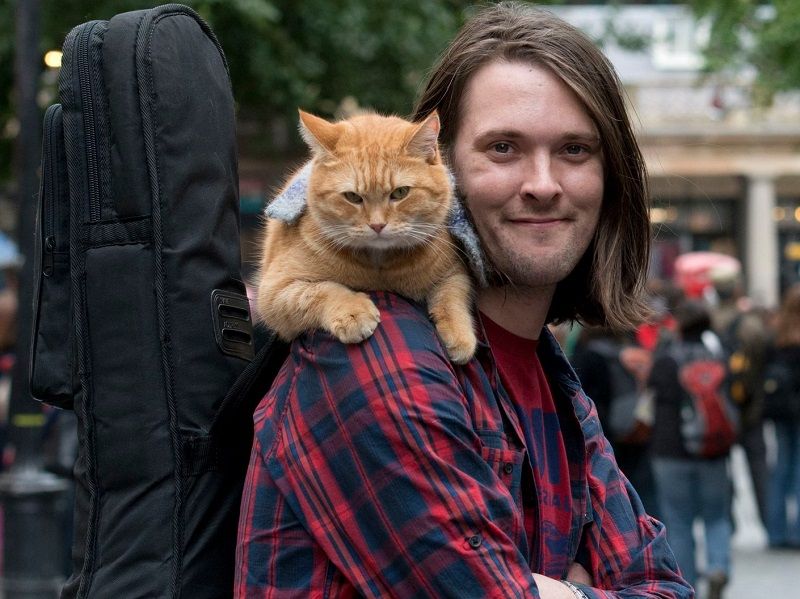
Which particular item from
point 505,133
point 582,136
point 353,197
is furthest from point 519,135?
point 353,197

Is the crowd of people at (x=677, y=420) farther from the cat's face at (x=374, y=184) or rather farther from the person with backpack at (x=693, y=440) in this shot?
the cat's face at (x=374, y=184)

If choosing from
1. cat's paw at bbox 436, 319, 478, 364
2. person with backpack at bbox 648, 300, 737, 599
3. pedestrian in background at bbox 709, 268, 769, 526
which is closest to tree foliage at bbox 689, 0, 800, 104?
pedestrian in background at bbox 709, 268, 769, 526

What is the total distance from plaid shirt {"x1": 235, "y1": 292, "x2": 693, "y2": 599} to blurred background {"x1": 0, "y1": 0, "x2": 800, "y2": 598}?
1.18 m

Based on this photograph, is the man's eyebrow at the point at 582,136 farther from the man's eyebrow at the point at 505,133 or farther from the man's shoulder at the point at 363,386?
the man's shoulder at the point at 363,386

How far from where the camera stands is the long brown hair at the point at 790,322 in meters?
9.82

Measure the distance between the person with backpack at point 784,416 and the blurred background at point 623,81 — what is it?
142 mm

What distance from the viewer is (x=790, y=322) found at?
9.88 metres

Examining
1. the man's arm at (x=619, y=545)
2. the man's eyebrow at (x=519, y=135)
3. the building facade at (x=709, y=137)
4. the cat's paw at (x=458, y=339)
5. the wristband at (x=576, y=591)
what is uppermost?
the man's eyebrow at (x=519, y=135)

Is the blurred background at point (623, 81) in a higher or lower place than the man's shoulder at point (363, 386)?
lower

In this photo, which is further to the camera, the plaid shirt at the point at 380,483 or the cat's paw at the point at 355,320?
the cat's paw at the point at 355,320

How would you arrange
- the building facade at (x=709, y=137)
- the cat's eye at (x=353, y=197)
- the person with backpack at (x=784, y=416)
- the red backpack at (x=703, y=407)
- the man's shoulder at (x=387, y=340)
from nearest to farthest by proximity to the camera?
the man's shoulder at (x=387, y=340) < the cat's eye at (x=353, y=197) < the red backpack at (x=703, y=407) < the person with backpack at (x=784, y=416) < the building facade at (x=709, y=137)

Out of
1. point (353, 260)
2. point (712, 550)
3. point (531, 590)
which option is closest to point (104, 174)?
point (353, 260)

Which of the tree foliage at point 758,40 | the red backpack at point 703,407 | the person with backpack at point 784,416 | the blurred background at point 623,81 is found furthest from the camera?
the tree foliage at point 758,40

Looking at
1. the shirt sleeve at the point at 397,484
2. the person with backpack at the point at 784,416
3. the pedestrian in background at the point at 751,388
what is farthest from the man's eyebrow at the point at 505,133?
the person with backpack at the point at 784,416
